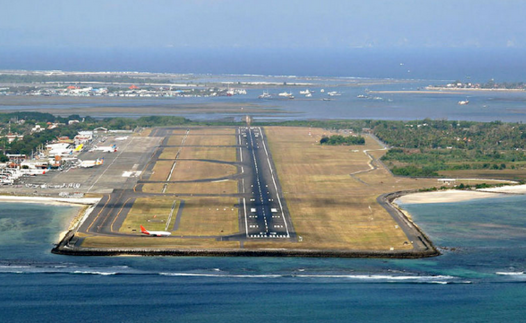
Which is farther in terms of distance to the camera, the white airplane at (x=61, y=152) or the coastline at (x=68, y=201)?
the white airplane at (x=61, y=152)

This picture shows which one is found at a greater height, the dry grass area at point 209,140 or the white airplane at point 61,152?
the dry grass area at point 209,140

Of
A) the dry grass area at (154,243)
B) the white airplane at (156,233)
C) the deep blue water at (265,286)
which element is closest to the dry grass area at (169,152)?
the white airplane at (156,233)

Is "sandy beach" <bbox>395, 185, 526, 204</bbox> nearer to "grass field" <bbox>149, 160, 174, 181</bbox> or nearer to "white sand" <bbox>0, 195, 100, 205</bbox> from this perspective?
"grass field" <bbox>149, 160, 174, 181</bbox>

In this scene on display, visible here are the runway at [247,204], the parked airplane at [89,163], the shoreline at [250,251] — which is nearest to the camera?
the shoreline at [250,251]

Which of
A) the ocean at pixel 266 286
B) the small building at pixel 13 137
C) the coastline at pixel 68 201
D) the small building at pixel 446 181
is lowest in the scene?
the ocean at pixel 266 286

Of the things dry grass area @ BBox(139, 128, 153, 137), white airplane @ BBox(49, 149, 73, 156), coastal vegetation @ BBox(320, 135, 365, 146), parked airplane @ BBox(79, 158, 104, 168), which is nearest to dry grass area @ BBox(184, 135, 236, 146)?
dry grass area @ BBox(139, 128, 153, 137)

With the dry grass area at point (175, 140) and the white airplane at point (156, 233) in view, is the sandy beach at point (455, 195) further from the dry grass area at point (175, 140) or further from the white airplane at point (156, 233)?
the dry grass area at point (175, 140)

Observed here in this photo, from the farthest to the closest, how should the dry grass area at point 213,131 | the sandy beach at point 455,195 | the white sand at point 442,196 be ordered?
the dry grass area at point 213,131, the sandy beach at point 455,195, the white sand at point 442,196
